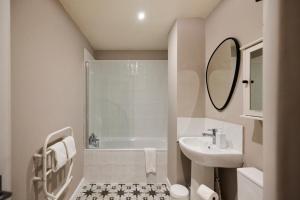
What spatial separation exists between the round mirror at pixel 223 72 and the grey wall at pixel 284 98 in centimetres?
114

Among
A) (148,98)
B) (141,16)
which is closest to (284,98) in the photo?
(141,16)

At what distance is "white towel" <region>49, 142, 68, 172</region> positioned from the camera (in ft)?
5.07

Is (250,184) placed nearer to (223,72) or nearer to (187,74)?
(223,72)

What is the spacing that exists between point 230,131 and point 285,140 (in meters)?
1.23

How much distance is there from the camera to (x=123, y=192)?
2.57 metres

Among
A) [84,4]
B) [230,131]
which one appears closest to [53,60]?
[84,4]

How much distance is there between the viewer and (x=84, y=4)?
1950mm

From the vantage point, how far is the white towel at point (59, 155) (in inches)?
60.8

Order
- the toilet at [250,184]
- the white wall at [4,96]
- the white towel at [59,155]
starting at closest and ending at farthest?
the white wall at [4,96] < the toilet at [250,184] < the white towel at [59,155]

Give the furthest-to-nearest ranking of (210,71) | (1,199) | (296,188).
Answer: (210,71) → (1,199) → (296,188)

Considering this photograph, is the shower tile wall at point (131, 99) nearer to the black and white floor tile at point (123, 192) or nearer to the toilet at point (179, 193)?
the black and white floor tile at point (123, 192)

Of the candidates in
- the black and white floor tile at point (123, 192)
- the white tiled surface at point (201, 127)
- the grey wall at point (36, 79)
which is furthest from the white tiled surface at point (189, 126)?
the grey wall at point (36, 79)

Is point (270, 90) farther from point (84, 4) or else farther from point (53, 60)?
point (84, 4)

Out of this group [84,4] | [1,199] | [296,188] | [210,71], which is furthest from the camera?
[210,71]
